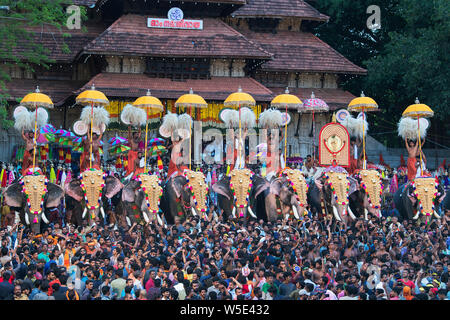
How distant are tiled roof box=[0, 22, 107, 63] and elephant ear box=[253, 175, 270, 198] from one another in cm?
1120

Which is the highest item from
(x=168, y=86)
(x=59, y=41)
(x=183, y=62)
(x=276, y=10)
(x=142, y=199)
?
(x=276, y=10)

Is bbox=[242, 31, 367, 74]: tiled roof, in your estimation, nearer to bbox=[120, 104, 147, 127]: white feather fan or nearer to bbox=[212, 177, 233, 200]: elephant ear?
bbox=[120, 104, 147, 127]: white feather fan

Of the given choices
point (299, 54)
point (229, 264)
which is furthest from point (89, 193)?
point (299, 54)

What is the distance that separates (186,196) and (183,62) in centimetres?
1001

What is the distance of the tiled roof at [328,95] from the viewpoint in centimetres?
2966

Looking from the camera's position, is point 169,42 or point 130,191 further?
point 169,42

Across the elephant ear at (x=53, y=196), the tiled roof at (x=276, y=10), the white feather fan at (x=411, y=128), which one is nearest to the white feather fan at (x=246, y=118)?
the white feather fan at (x=411, y=128)

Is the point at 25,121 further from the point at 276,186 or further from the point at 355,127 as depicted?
the point at 355,127

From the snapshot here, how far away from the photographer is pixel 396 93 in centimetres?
3353

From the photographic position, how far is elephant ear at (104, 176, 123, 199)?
64.5 feet

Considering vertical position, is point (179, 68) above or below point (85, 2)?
below

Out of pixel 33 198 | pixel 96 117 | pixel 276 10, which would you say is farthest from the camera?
pixel 276 10

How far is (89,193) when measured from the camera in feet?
63.0

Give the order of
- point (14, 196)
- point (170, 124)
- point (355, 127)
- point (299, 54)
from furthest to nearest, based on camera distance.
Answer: point (299, 54)
point (355, 127)
point (170, 124)
point (14, 196)
